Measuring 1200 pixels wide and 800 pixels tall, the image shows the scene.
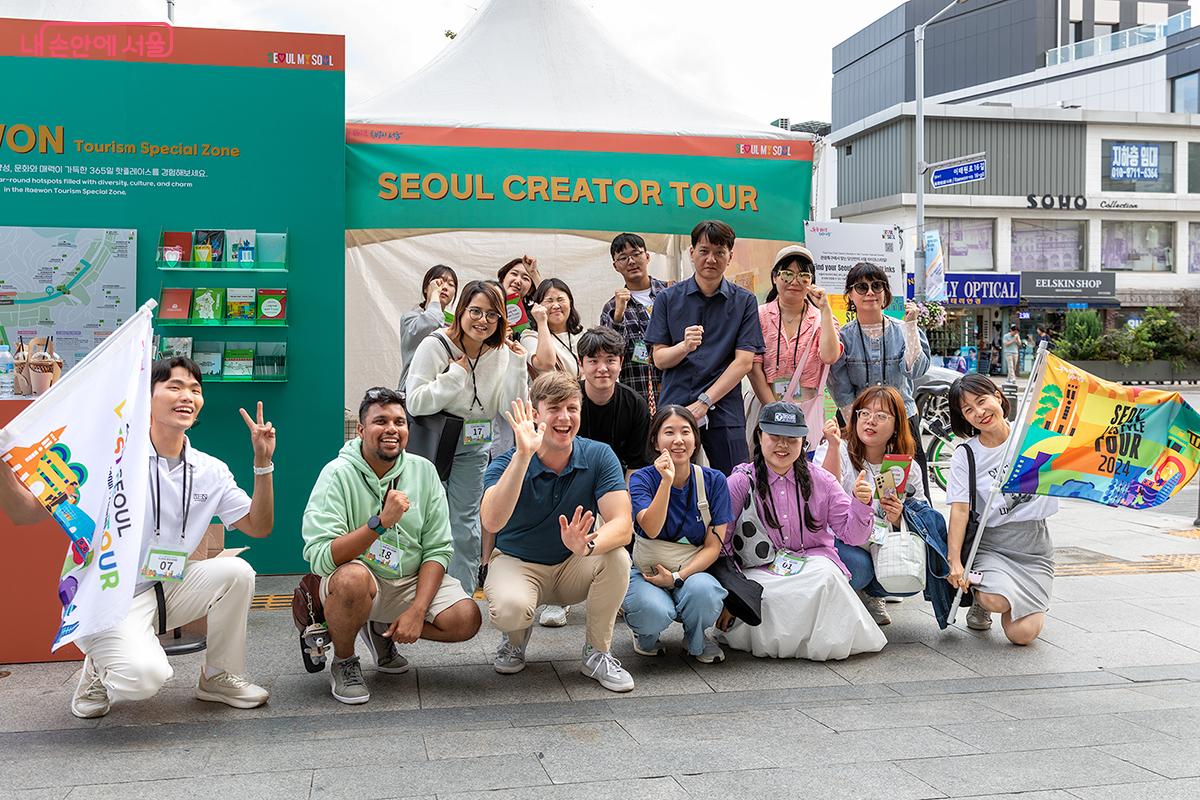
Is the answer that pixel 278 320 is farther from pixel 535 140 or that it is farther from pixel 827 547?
pixel 827 547

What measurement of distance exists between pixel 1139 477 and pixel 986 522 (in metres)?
0.71

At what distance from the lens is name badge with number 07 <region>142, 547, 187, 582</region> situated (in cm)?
396

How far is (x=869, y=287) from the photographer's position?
224 inches

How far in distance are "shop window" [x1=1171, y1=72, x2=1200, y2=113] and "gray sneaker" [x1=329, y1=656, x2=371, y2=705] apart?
48.7 m

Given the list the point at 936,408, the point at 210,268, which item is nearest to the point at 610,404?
the point at 210,268

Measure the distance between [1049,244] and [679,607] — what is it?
126ft

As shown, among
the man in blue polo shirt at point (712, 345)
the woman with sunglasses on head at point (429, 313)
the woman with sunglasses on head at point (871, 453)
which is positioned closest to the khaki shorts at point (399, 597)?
the man in blue polo shirt at point (712, 345)

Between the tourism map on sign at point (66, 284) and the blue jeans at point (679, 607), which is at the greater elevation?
the tourism map on sign at point (66, 284)

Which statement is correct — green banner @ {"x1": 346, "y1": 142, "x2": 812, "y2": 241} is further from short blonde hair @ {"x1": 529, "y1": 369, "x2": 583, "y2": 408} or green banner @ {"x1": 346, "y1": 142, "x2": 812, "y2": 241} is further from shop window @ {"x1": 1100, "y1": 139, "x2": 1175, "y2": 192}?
shop window @ {"x1": 1100, "y1": 139, "x2": 1175, "y2": 192}

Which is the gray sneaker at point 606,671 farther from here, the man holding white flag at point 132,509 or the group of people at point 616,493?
the man holding white flag at point 132,509

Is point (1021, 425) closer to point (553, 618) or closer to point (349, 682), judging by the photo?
point (553, 618)

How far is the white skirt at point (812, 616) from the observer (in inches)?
185

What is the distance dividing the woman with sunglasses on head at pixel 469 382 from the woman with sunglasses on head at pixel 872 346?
5.99 ft

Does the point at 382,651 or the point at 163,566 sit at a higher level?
the point at 163,566
